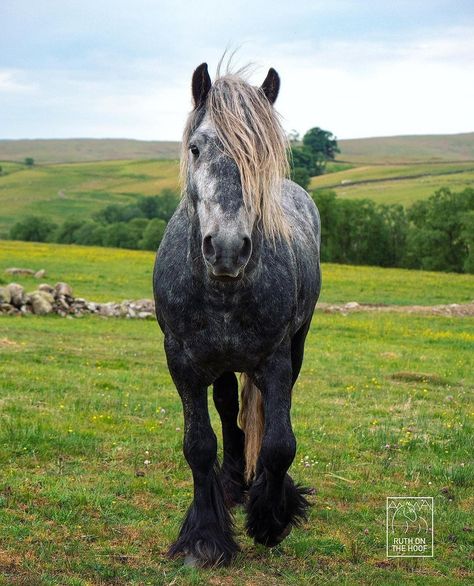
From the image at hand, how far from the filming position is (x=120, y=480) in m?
7.07

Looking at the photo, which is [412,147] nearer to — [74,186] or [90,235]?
[74,186]

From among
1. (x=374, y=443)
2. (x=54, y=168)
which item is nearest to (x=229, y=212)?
(x=374, y=443)

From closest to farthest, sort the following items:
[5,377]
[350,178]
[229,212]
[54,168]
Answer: [229,212]
[5,377]
[350,178]
[54,168]

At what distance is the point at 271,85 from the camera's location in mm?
5438

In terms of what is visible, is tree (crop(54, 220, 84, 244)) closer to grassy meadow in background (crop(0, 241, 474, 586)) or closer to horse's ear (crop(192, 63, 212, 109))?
grassy meadow in background (crop(0, 241, 474, 586))

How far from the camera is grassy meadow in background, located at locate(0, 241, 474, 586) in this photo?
17.8 feet

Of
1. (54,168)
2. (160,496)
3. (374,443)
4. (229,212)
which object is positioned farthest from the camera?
(54,168)

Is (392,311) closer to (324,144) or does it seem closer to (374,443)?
(374,443)

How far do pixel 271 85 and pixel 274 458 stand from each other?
2.56 metres

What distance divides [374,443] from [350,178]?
114311 millimetres

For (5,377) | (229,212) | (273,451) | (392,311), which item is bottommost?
(392,311)

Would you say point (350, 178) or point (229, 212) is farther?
point (350, 178)

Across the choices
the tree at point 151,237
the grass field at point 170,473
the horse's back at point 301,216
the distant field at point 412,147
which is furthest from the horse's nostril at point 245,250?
the distant field at point 412,147

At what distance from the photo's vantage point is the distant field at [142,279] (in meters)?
33.8
